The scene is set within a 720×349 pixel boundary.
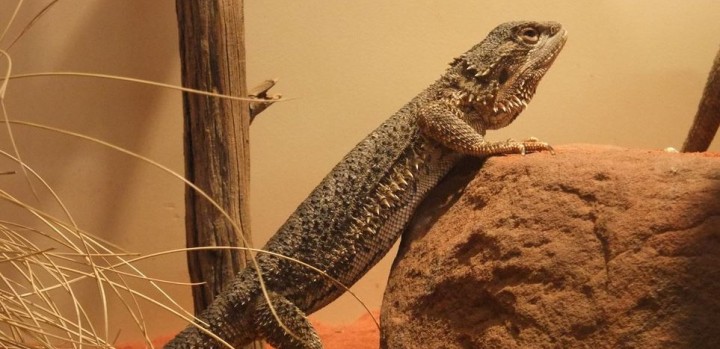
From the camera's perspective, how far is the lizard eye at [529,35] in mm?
3023

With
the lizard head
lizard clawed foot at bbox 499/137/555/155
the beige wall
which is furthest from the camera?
the beige wall

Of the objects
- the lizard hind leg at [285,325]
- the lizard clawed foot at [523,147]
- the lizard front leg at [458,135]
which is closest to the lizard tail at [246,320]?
the lizard hind leg at [285,325]

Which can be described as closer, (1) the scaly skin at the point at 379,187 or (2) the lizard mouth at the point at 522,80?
(1) the scaly skin at the point at 379,187

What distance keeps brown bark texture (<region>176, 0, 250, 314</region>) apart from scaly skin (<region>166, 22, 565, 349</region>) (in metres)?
0.57

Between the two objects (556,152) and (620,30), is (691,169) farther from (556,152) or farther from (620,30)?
(620,30)

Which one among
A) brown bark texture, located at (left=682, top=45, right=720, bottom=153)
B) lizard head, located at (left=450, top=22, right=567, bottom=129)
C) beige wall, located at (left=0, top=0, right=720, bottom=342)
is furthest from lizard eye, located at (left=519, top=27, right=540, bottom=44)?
beige wall, located at (left=0, top=0, right=720, bottom=342)

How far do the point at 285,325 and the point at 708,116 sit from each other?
92.1 inches

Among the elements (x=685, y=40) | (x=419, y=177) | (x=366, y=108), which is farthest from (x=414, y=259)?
(x=685, y=40)

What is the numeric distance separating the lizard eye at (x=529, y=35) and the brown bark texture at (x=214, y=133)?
4.16 feet

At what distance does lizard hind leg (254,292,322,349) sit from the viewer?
9.13ft

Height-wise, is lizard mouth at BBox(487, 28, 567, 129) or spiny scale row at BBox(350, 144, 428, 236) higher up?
lizard mouth at BBox(487, 28, 567, 129)

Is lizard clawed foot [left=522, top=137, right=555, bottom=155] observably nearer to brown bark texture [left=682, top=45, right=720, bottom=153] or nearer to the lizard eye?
the lizard eye

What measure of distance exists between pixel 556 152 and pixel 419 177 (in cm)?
56

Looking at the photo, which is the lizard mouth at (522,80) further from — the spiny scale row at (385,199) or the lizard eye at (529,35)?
the spiny scale row at (385,199)
